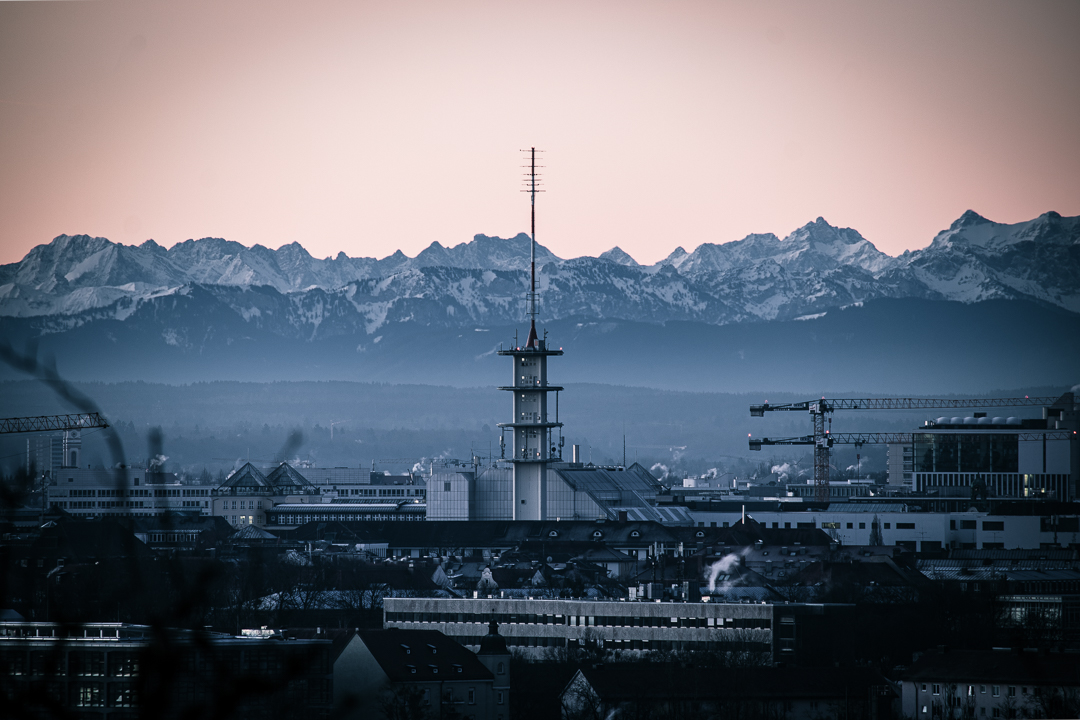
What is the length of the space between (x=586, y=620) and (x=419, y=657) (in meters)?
15.9

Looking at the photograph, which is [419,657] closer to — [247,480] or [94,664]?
[94,664]

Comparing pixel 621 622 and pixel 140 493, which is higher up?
pixel 140 493

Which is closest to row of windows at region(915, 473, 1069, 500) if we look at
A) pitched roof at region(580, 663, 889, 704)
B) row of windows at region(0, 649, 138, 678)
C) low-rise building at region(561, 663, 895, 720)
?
pitched roof at region(580, 663, 889, 704)

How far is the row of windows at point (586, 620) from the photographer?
70438 millimetres

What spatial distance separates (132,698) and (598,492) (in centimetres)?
7671

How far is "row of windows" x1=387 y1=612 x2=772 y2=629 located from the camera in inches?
2773

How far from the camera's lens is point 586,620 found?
73.2 meters

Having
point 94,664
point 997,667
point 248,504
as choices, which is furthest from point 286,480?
point 94,664

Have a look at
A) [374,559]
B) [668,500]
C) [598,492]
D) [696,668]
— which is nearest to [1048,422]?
[668,500]

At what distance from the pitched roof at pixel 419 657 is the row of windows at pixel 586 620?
40.9 feet

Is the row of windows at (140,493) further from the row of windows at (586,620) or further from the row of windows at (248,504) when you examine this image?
the row of windows at (586,620)

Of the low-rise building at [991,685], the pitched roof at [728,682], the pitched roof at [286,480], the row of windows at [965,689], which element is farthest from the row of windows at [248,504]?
the row of windows at [965,689]

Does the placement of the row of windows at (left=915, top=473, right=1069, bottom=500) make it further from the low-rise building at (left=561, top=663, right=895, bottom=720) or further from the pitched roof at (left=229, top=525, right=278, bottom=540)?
the low-rise building at (left=561, top=663, right=895, bottom=720)

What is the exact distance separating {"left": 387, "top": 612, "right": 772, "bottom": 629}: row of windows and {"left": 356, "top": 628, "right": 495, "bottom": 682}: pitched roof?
12455mm
